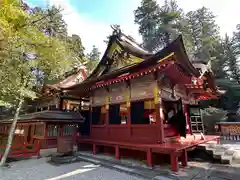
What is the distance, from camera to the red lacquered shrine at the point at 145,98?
6109mm

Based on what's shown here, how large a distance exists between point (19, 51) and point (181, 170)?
7996mm

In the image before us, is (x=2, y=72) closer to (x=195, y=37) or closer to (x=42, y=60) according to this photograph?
(x=42, y=60)

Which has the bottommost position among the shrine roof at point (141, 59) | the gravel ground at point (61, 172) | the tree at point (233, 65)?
the gravel ground at point (61, 172)

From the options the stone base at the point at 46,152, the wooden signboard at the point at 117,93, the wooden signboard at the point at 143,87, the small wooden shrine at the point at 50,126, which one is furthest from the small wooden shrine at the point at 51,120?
the wooden signboard at the point at 143,87

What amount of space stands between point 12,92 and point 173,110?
822cm

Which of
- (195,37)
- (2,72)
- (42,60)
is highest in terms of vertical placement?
(195,37)

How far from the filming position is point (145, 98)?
6973mm

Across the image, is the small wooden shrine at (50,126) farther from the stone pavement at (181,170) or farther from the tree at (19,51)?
the stone pavement at (181,170)

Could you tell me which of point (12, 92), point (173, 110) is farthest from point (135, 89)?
point (12, 92)

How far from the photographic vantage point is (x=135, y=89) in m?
7.46

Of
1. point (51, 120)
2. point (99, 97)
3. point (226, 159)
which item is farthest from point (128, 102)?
point (226, 159)

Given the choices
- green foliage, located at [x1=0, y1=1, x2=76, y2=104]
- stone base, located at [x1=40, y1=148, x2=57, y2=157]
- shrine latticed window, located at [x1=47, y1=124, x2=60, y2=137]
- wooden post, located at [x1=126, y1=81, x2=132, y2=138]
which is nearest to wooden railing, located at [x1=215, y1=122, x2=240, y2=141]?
wooden post, located at [x1=126, y1=81, x2=132, y2=138]

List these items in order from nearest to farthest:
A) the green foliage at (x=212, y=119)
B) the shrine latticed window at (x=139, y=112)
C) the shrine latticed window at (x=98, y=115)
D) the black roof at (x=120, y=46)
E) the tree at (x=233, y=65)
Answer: the shrine latticed window at (x=139, y=112)
the black roof at (x=120, y=46)
the shrine latticed window at (x=98, y=115)
the green foliage at (x=212, y=119)
the tree at (x=233, y=65)

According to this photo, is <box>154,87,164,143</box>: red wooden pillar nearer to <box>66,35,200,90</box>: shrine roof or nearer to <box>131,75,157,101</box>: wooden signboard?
<box>131,75,157,101</box>: wooden signboard
